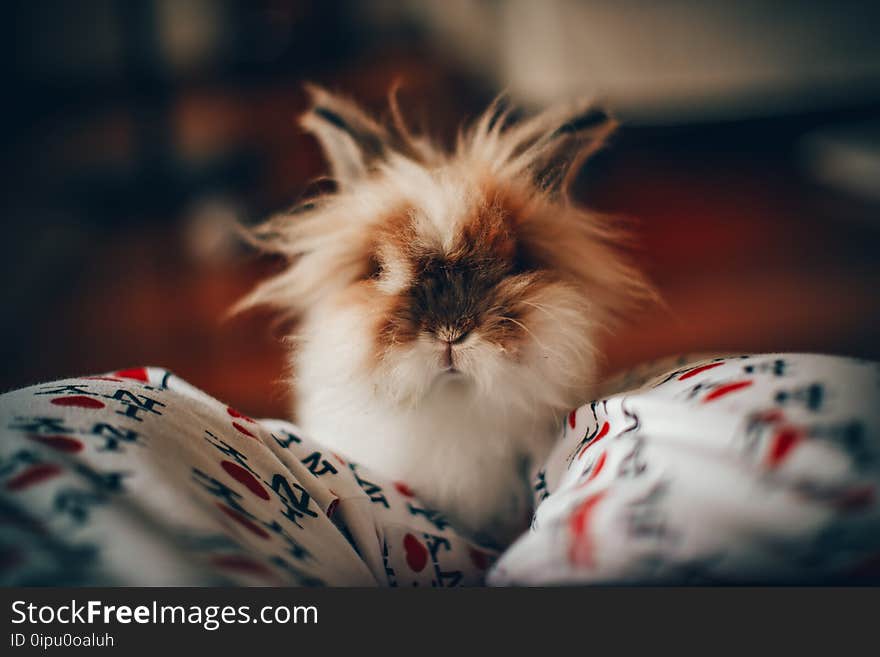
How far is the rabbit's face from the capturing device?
672 mm

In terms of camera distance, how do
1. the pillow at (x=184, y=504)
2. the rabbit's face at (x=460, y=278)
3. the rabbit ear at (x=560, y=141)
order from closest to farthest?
the pillow at (x=184, y=504), the rabbit's face at (x=460, y=278), the rabbit ear at (x=560, y=141)

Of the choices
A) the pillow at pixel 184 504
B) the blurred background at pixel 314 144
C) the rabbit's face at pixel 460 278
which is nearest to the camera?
the pillow at pixel 184 504

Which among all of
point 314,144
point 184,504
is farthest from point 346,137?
point 314,144

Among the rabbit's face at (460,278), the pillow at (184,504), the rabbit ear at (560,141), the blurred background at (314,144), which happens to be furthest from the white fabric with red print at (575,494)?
the blurred background at (314,144)

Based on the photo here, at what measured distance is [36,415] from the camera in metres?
0.50

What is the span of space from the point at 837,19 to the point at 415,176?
2386 mm

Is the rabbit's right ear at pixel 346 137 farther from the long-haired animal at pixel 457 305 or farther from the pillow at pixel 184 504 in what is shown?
the pillow at pixel 184 504

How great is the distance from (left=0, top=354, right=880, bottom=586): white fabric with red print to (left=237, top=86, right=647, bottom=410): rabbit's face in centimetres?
13

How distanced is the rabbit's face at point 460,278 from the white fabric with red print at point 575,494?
13 centimetres

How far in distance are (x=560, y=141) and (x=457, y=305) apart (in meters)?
0.29

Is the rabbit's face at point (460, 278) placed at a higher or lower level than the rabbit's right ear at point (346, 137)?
lower

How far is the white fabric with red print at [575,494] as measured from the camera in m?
0.40

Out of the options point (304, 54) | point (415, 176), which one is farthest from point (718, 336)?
point (304, 54)

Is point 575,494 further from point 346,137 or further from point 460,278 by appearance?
point 346,137
